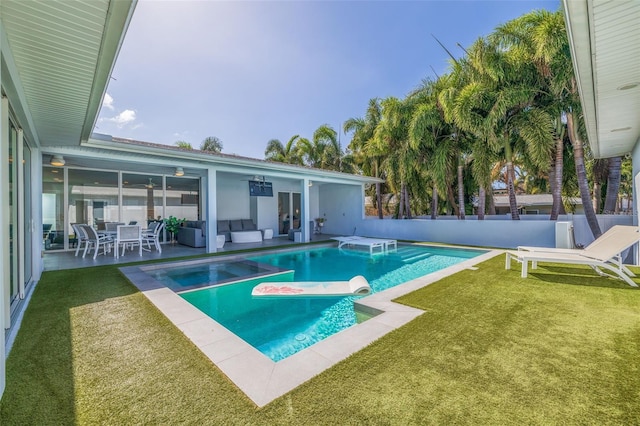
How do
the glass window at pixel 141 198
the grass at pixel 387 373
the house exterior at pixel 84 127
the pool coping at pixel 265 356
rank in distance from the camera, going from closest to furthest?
1. the grass at pixel 387 373
2. the pool coping at pixel 265 356
3. the house exterior at pixel 84 127
4. the glass window at pixel 141 198

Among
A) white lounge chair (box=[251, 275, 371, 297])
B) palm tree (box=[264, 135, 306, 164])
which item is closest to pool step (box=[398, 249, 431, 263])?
white lounge chair (box=[251, 275, 371, 297])

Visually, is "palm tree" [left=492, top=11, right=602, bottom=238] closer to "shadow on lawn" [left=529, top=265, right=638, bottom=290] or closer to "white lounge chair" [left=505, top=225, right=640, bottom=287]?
"shadow on lawn" [left=529, top=265, right=638, bottom=290]

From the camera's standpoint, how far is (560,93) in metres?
10.2

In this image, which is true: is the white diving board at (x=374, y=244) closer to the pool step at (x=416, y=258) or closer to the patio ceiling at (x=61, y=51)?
the pool step at (x=416, y=258)

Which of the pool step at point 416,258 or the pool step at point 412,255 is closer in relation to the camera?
the pool step at point 416,258

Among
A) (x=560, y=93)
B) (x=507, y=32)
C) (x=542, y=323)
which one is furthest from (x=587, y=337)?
(x=507, y=32)

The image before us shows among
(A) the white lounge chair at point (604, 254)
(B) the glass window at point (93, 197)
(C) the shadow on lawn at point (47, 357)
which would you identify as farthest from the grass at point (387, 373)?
(B) the glass window at point (93, 197)

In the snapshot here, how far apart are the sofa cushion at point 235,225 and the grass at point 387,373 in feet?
31.1

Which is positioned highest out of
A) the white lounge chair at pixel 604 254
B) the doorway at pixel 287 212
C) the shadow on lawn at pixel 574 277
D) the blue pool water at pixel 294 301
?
the doorway at pixel 287 212

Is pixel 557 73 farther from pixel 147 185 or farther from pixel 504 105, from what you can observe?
pixel 147 185

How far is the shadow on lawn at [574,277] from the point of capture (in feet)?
17.3

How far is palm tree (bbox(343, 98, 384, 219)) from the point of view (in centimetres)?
1719

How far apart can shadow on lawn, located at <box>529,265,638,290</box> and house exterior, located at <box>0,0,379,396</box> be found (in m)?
7.79

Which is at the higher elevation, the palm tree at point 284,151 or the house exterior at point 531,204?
the palm tree at point 284,151
